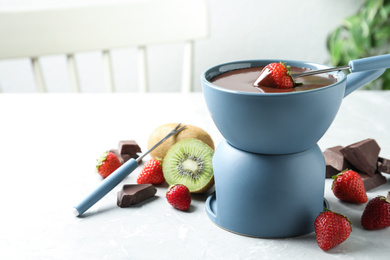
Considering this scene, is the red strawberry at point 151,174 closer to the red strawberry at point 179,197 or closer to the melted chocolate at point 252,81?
the red strawberry at point 179,197

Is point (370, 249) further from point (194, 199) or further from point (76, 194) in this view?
point (76, 194)

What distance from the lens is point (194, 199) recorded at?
0.80m

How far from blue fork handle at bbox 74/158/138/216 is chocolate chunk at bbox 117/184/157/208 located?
2 cm

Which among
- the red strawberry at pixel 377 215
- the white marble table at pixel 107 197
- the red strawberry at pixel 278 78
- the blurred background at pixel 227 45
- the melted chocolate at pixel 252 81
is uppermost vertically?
the red strawberry at pixel 278 78

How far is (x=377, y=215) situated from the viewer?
689mm

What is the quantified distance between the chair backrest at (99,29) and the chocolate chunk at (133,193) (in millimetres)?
902

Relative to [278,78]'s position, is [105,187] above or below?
below

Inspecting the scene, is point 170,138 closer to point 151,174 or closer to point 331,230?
point 151,174

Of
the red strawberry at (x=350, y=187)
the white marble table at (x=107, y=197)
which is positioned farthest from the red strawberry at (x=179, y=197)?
the red strawberry at (x=350, y=187)

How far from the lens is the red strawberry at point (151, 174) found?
84cm

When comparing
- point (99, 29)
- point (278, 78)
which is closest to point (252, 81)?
point (278, 78)

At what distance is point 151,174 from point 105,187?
9 cm

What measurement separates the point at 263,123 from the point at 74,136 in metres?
0.61

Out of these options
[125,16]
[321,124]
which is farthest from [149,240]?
[125,16]
